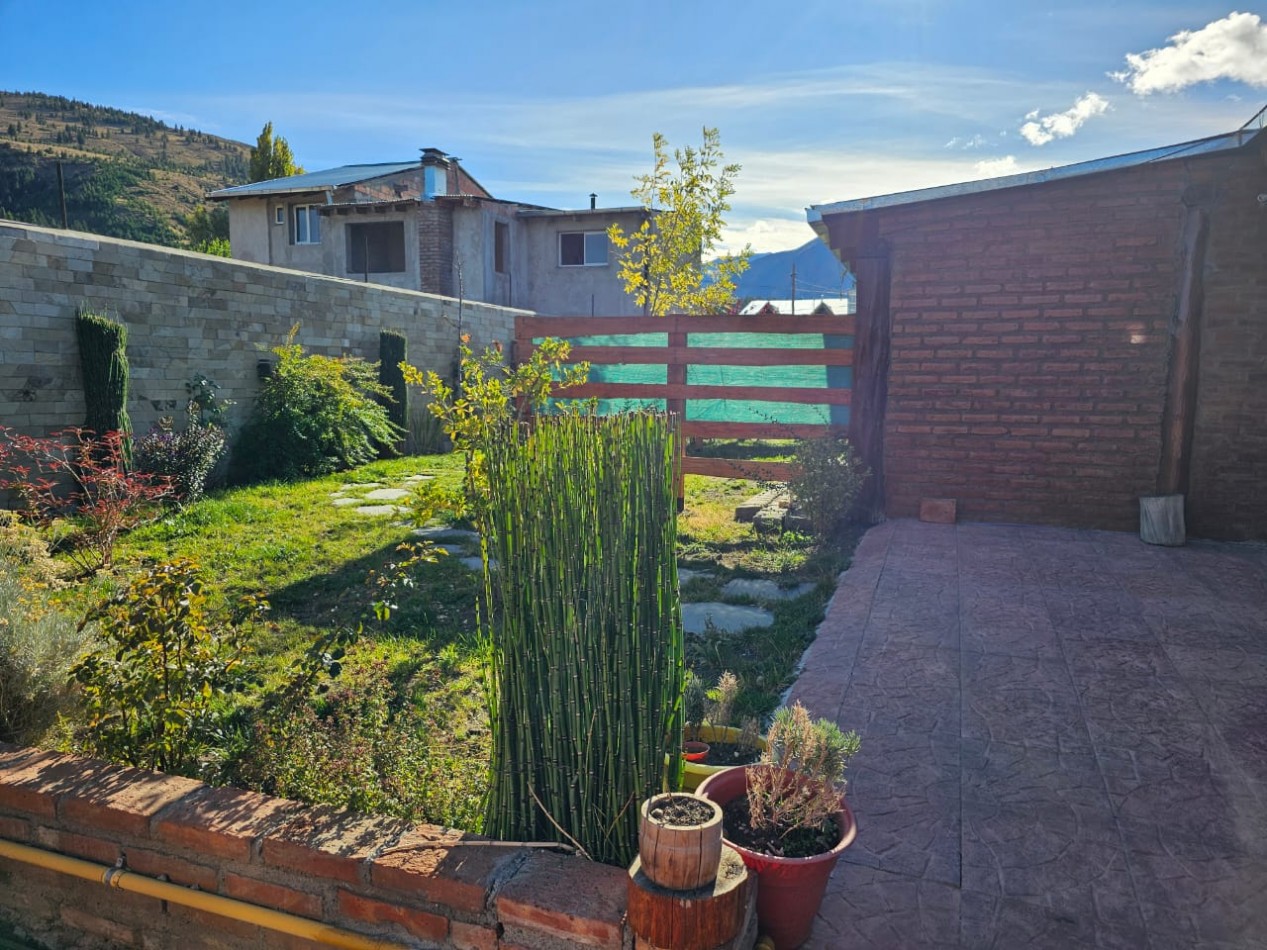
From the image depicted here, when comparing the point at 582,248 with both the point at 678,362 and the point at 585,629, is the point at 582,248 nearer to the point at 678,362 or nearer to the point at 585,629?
the point at 678,362

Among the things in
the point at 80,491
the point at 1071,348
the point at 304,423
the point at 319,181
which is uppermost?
the point at 319,181

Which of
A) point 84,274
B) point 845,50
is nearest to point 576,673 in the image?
point 845,50

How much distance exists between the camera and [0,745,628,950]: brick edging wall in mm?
1812

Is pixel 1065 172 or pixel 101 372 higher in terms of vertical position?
pixel 1065 172

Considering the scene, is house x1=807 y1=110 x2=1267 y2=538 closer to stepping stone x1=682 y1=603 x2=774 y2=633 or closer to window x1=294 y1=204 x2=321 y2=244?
stepping stone x1=682 y1=603 x2=774 y2=633

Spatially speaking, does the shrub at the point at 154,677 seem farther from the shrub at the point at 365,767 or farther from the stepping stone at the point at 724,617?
the stepping stone at the point at 724,617

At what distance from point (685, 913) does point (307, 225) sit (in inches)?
869

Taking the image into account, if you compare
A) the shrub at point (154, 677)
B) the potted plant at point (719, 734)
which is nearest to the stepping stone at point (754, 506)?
the potted plant at point (719, 734)

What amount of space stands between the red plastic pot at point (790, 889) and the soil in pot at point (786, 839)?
0.09 feet

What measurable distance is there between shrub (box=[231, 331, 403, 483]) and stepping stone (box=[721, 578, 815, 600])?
20.1 feet

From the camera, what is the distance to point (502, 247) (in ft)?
67.1

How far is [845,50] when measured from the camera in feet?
18.8

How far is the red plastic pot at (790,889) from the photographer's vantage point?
1.83 meters

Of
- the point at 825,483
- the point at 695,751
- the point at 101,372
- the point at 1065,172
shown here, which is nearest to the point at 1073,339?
the point at 1065,172
